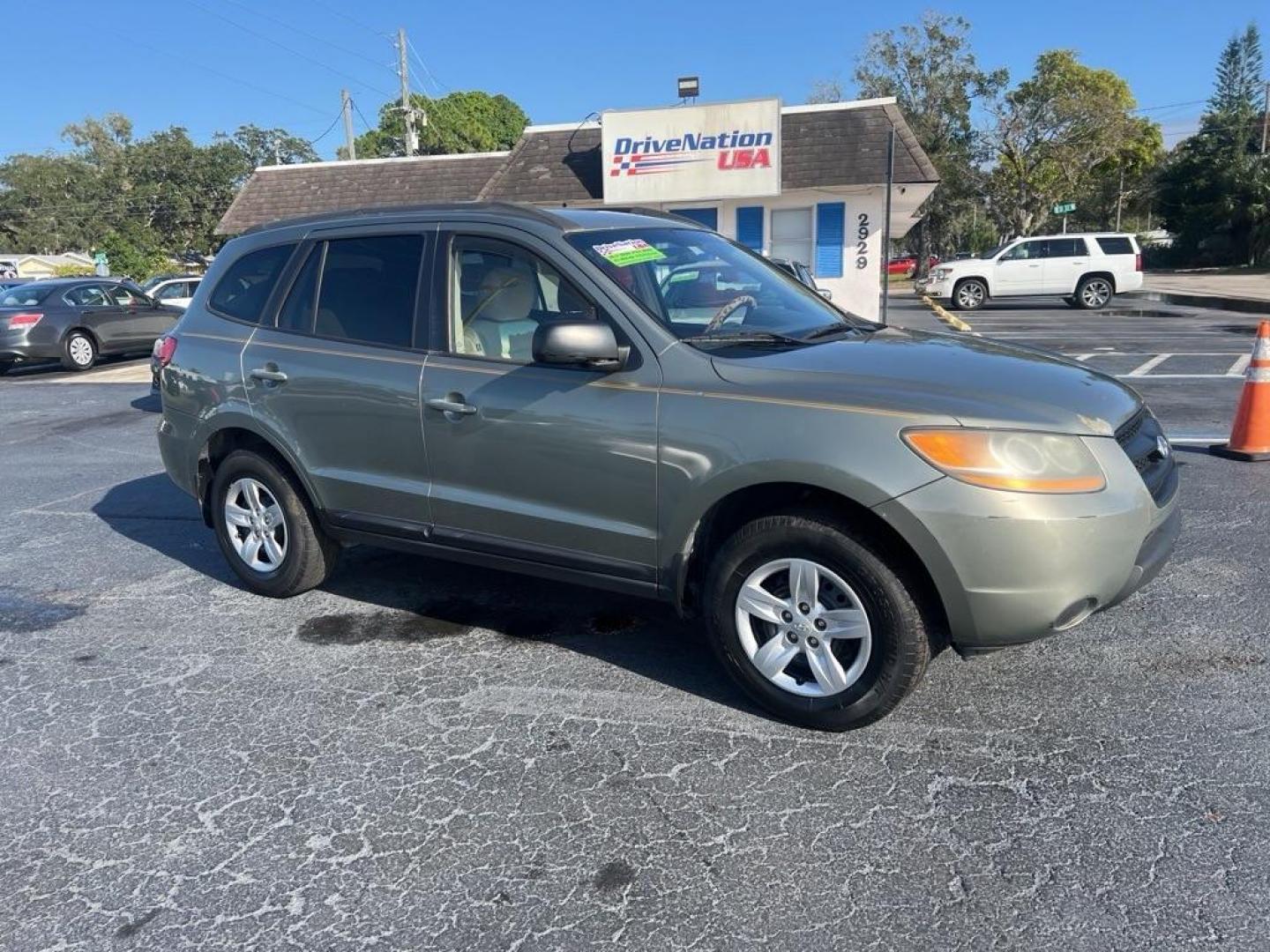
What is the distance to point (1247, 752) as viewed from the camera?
3.14 m

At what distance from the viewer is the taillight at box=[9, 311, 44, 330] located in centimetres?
1534

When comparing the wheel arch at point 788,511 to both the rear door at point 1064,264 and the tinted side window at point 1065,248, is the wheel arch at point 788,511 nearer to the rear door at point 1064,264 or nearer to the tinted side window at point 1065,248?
the rear door at point 1064,264

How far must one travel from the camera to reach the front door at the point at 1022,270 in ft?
78.2

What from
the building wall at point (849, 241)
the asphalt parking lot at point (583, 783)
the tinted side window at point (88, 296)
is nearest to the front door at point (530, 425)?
the asphalt parking lot at point (583, 783)

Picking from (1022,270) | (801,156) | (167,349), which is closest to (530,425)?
(167,349)

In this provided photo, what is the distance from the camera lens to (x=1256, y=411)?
264 inches

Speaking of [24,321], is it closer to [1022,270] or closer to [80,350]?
[80,350]

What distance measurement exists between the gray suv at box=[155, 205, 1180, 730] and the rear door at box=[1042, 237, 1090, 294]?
21.8 metres

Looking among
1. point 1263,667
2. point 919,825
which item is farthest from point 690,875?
point 1263,667

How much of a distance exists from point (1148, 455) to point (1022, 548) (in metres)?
0.81

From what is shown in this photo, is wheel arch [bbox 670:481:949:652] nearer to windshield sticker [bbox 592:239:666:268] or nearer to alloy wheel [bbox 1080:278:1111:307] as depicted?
windshield sticker [bbox 592:239:666:268]

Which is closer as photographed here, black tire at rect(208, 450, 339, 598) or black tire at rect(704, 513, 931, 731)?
black tire at rect(704, 513, 931, 731)

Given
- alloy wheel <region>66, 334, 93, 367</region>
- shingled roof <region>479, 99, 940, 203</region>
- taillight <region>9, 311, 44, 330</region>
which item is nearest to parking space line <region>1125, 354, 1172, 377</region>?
shingled roof <region>479, 99, 940, 203</region>

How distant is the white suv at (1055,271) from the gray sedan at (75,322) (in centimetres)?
1858
